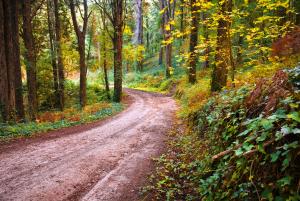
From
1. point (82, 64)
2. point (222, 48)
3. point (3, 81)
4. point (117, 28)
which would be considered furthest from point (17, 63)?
point (222, 48)

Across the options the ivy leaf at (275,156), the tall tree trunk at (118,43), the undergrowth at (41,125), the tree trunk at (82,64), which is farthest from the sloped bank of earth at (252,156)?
the tall tree trunk at (118,43)

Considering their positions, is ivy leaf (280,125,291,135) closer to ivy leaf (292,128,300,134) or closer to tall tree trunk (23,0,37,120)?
ivy leaf (292,128,300,134)

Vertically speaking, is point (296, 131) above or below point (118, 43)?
below

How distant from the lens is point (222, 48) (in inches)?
375

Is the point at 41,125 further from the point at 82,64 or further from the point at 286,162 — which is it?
the point at 286,162

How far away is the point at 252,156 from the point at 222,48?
6453 mm

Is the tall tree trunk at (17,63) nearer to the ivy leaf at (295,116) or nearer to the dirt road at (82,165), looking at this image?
the dirt road at (82,165)

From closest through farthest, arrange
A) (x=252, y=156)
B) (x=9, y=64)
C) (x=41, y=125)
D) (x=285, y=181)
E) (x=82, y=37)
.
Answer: (x=285, y=181)
(x=252, y=156)
(x=41, y=125)
(x=9, y=64)
(x=82, y=37)

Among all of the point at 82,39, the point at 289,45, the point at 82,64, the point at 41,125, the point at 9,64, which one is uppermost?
the point at 82,39

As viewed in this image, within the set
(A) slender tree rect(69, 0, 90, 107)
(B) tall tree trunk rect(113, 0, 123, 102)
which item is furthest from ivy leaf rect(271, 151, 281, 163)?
(B) tall tree trunk rect(113, 0, 123, 102)

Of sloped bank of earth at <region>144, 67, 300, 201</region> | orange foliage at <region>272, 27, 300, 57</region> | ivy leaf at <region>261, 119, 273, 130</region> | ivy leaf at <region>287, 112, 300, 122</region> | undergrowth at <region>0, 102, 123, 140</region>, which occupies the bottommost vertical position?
undergrowth at <region>0, 102, 123, 140</region>

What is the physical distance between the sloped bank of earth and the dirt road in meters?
0.85

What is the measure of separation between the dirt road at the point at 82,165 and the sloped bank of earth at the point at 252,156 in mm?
848

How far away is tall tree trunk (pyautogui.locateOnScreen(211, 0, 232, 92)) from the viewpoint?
28.3 ft
